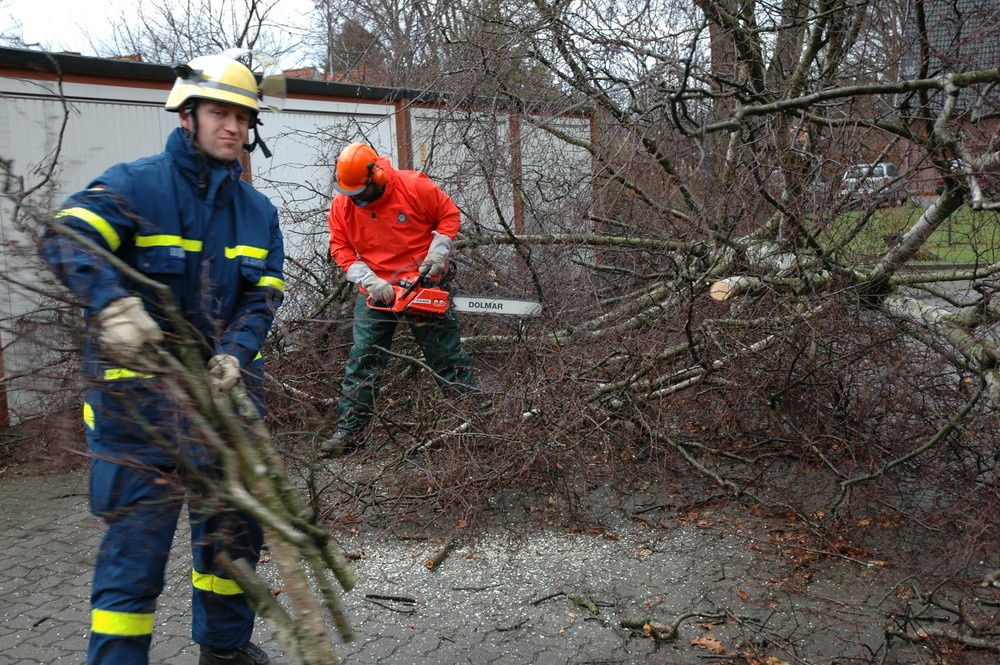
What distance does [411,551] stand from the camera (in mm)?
3887

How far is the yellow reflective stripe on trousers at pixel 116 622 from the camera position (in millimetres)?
2217

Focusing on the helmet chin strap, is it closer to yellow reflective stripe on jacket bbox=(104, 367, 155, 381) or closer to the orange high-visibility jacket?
yellow reflective stripe on jacket bbox=(104, 367, 155, 381)

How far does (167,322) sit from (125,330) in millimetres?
298

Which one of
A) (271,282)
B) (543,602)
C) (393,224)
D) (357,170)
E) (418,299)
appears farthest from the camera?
(393,224)

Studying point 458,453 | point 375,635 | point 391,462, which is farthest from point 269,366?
point 375,635

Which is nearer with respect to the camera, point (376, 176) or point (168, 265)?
point (168, 265)

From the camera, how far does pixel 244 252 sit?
2.67m

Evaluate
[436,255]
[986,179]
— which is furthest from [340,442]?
[986,179]

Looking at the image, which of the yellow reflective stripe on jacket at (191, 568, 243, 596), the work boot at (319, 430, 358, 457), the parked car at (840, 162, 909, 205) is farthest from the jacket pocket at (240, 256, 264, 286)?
the parked car at (840, 162, 909, 205)

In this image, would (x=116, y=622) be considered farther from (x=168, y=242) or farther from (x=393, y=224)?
(x=393, y=224)

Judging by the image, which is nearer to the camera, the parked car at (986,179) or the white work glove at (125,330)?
the white work glove at (125,330)

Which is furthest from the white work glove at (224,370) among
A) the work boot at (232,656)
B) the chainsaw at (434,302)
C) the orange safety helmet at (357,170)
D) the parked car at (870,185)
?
the parked car at (870,185)

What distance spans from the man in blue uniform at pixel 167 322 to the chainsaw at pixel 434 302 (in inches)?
81.7

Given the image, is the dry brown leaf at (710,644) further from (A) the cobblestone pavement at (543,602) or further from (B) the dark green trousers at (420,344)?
(B) the dark green trousers at (420,344)
